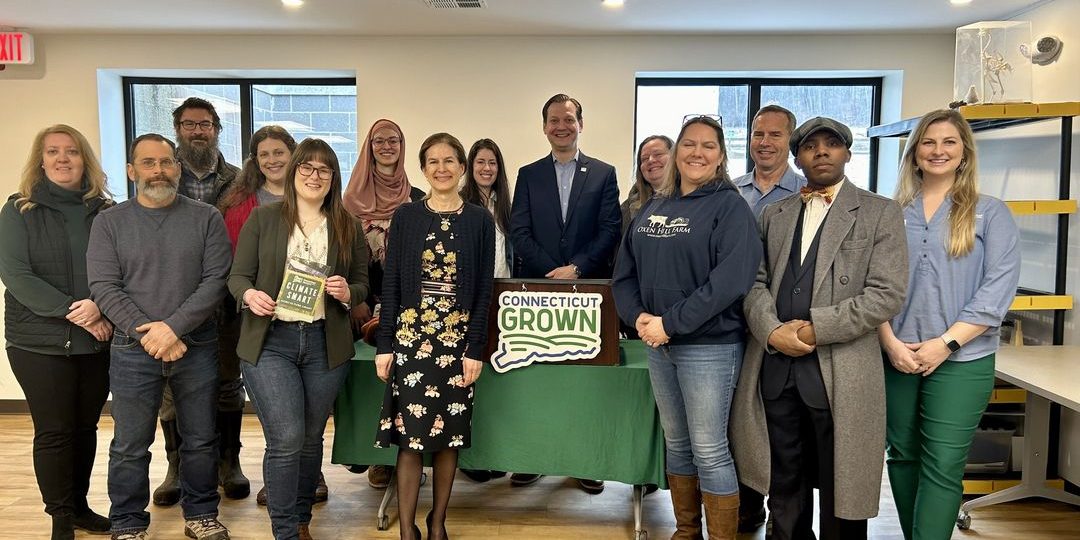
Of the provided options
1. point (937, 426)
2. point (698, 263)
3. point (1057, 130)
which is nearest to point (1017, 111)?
point (1057, 130)

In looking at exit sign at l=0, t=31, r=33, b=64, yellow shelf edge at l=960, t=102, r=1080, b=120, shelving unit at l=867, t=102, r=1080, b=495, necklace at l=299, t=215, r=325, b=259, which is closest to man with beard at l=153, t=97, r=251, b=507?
necklace at l=299, t=215, r=325, b=259

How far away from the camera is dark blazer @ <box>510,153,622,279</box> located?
10.3ft

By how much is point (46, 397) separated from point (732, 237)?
2.53 metres

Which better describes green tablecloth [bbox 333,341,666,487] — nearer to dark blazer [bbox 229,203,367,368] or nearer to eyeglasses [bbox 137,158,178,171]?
dark blazer [bbox 229,203,367,368]

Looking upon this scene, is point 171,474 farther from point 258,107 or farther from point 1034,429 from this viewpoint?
point 1034,429

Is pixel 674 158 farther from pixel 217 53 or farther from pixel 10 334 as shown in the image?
pixel 217 53

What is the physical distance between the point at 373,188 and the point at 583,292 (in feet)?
3.57

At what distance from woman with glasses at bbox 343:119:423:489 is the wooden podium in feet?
2.00

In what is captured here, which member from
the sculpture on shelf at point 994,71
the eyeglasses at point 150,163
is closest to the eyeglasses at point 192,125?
the eyeglasses at point 150,163

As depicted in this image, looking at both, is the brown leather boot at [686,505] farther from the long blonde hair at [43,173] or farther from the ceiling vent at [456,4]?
the ceiling vent at [456,4]

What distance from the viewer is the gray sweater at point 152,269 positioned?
2.37 meters

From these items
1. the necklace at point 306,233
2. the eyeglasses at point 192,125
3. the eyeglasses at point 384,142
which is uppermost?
the eyeglasses at point 192,125

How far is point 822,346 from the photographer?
2.12m

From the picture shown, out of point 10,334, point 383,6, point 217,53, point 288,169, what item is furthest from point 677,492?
point 217,53
